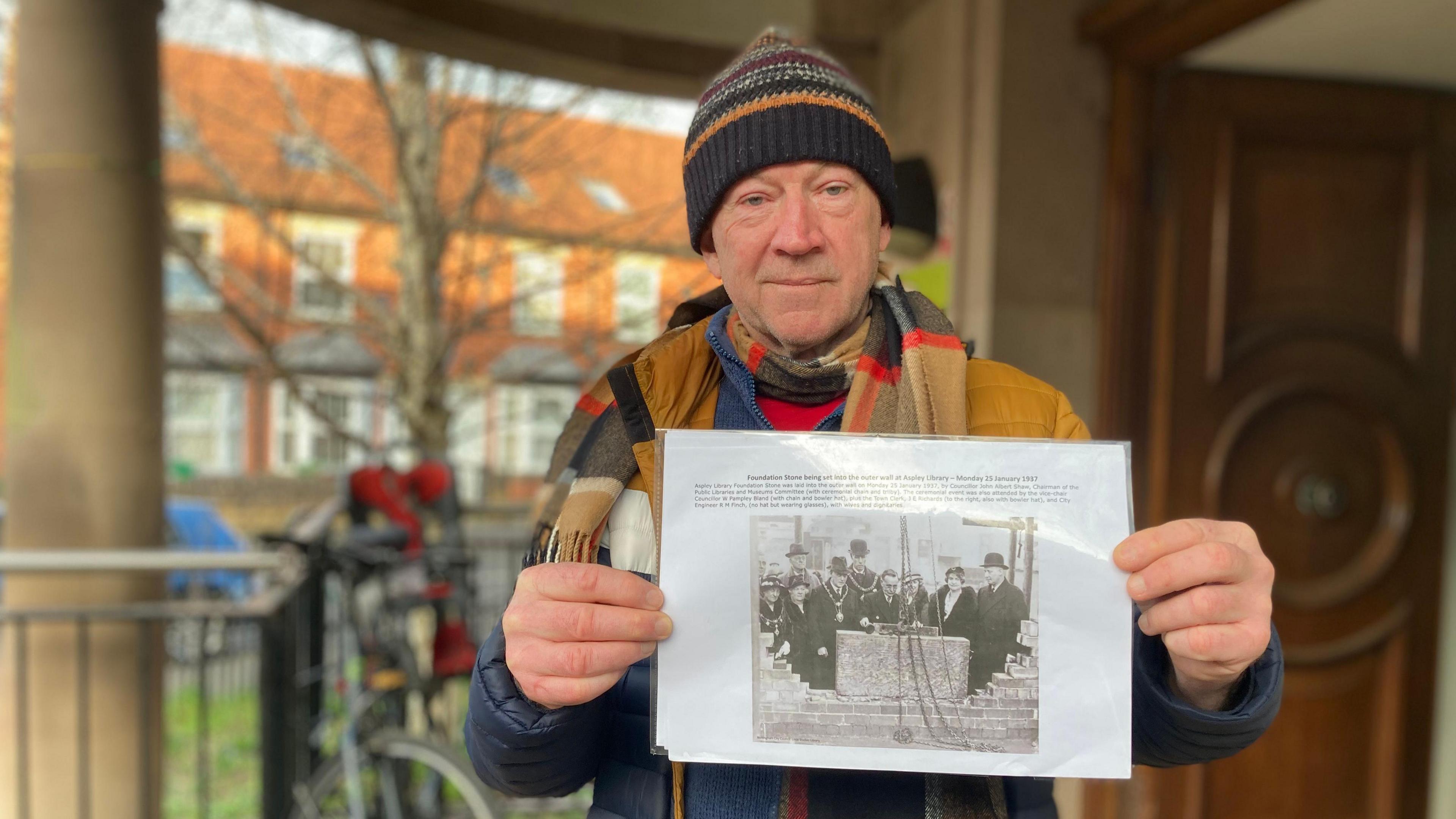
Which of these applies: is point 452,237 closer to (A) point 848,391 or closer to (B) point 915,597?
(A) point 848,391

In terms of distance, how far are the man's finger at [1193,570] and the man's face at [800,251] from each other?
1.48 ft

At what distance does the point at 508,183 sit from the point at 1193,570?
6972 mm

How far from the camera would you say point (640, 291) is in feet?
25.0

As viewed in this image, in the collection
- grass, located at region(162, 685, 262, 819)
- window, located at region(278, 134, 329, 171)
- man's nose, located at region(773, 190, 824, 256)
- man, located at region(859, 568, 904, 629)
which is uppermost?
window, located at region(278, 134, 329, 171)

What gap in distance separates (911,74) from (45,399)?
3.32m

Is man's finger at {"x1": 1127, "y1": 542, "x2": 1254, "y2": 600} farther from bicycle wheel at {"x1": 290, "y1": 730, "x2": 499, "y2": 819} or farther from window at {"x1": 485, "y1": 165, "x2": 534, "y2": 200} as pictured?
window at {"x1": 485, "y1": 165, "x2": 534, "y2": 200}

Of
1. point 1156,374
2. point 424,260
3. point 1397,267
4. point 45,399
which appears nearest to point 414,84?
point 424,260

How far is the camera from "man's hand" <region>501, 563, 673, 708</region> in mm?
965

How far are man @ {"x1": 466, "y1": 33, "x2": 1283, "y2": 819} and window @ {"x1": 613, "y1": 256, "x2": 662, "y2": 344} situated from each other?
6187mm

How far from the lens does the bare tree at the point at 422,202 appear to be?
21.5 feet

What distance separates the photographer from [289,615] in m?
3.26

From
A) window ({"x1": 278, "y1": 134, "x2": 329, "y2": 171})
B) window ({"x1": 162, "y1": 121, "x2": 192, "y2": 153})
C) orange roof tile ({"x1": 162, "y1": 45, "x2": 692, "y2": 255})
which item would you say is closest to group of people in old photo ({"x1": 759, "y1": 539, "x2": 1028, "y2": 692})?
orange roof tile ({"x1": 162, "y1": 45, "x2": 692, "y2": 255})

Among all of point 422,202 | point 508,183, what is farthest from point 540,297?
point 422,202

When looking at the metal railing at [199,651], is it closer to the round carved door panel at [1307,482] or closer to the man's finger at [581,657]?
the man's finger at [581,657]
